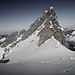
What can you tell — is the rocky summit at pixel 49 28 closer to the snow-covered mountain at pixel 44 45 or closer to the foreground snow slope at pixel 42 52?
the snow-covered mountain at pixel 44 45

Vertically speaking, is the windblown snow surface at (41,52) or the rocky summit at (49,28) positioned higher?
the rocky summit at (49,28)

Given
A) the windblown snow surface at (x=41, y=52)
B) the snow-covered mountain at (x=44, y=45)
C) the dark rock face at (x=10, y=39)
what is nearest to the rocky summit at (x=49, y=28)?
the snow-covered mountain at (x=44, y=45)

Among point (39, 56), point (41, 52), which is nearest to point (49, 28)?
point (41, 52)

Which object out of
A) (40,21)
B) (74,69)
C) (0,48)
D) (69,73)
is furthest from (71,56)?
(0,48)

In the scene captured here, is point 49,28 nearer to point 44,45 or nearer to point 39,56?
point 44,45

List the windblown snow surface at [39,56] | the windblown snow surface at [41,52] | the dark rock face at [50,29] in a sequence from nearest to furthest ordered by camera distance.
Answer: the windblown snow surface at [39,56] → the windblown snow surface at [41,52] → the dark rock face at [50,29]

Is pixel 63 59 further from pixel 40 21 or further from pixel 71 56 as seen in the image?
pixel 40 21

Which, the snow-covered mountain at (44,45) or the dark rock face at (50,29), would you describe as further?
the dark rock face at (50,29)

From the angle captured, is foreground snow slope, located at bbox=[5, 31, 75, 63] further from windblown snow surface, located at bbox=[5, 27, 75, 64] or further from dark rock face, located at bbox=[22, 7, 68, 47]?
dark rock face, located at bbox=[22, 7, 68, 47]
